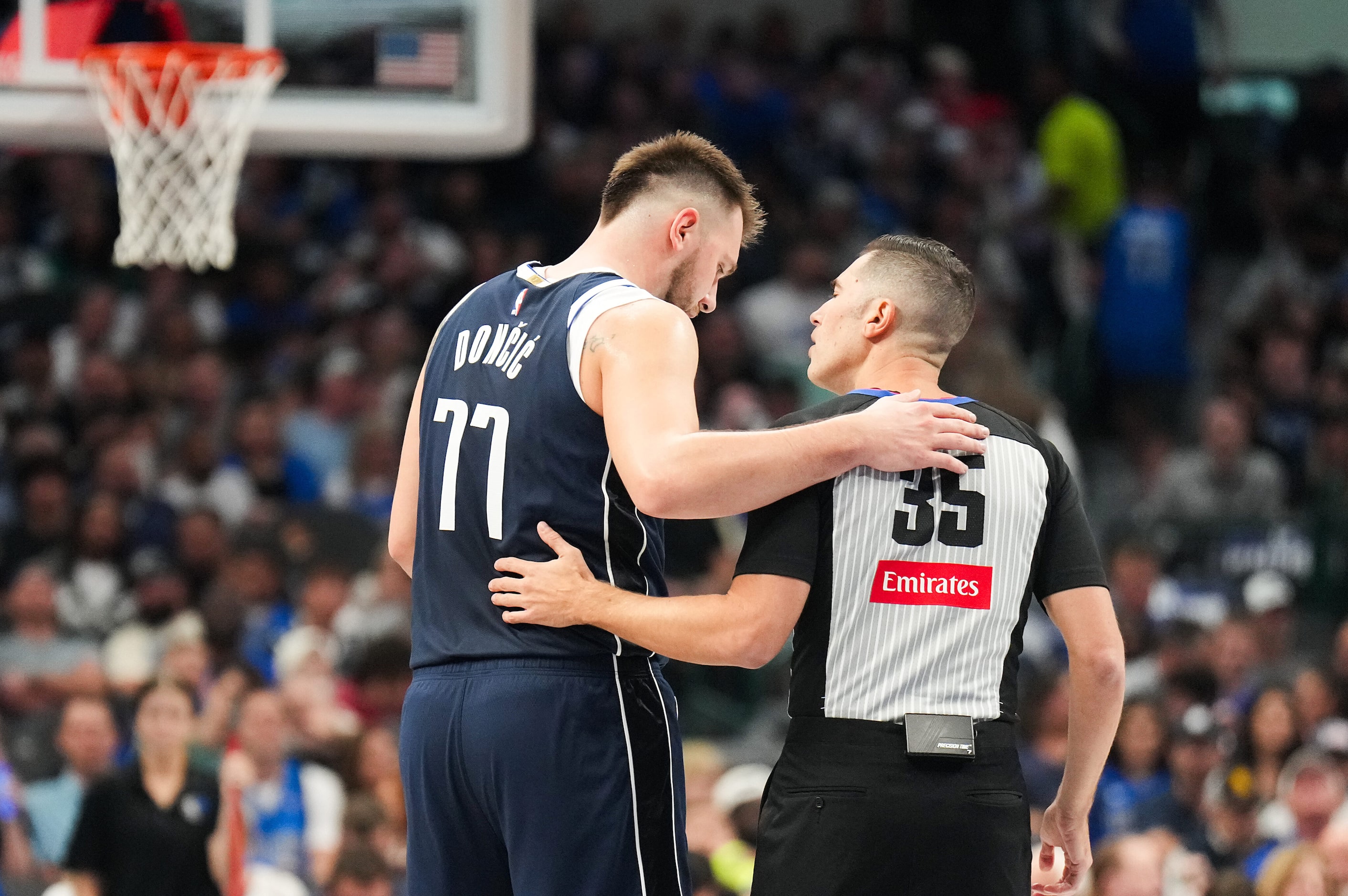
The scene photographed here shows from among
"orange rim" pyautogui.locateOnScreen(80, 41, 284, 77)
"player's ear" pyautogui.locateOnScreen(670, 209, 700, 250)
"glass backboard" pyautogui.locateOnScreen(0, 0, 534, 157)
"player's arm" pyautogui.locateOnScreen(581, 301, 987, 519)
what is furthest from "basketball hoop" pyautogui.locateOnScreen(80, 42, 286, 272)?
"player's arm" pyautogui.locateOnScreen(581, 301, 987, 519)

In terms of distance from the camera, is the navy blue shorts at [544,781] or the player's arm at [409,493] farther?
the player's arm at [409,493]

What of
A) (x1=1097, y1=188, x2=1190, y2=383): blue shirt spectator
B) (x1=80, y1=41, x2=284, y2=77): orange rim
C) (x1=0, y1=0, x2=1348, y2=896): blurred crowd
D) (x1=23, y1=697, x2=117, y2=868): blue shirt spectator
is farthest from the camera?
(x1=1097, y1=188, x2=1190, y2=383): blue shirt spectator

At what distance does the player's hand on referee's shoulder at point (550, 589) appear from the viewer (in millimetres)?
4066

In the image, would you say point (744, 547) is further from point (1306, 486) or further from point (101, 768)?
point (1306, 486)

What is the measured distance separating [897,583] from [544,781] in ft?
3.08

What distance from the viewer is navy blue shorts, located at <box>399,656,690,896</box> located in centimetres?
405

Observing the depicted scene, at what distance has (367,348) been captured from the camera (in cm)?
1282

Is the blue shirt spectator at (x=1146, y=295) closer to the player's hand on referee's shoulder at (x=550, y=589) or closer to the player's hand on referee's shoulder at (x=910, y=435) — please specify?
the player's hand on referee's shoulder at (x=910, y=435)

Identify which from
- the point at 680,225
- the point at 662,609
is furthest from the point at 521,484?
the point at 680,225

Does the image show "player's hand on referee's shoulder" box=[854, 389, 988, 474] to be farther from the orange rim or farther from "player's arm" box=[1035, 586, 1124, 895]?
the orange rim

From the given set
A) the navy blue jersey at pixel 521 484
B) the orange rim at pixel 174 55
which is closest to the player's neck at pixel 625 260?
the navy blue jersey at pixel 521 484

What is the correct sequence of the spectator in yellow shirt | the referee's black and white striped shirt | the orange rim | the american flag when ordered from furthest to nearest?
the spectator in yellow shirt → the american flag → the orange rim → the referee's black and white striped shirt

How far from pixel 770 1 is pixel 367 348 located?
829 cm

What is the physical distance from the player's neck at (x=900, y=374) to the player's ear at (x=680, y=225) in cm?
59
